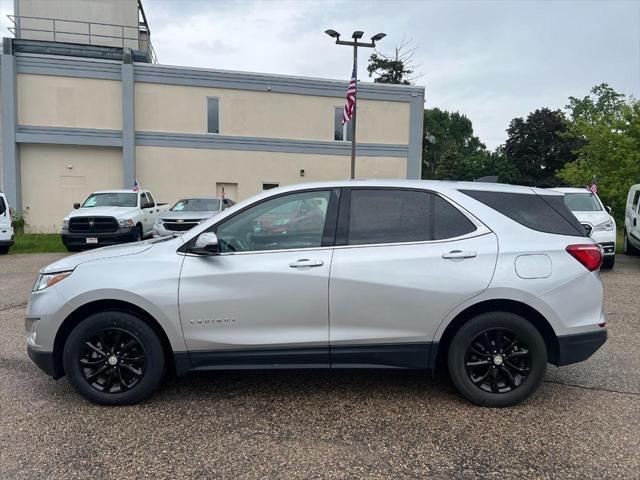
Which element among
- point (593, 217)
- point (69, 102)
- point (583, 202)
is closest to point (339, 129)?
point (69, 102)

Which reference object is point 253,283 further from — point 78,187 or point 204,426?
point 78,187

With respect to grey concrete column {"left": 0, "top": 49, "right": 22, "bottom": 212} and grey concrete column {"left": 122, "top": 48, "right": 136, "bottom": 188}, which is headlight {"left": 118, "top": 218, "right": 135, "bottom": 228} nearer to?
grey concrete column {"left": 122, "top": 48, "right": 136, "bottom": 188}

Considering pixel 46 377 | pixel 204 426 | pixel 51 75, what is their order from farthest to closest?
pixel 51 75 → pixel 46 377 → pixel 204 426

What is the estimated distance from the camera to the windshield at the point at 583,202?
1102 cm

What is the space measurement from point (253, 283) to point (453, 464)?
1769mm

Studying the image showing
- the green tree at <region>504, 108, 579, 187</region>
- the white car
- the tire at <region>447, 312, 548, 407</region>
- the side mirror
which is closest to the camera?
the side mirror

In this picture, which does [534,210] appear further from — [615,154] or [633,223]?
[615,154]

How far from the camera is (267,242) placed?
12.4 feet

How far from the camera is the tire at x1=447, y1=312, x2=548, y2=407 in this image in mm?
3682

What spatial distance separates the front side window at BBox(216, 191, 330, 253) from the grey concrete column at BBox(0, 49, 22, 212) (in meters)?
20.0

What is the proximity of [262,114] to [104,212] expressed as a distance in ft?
33.5

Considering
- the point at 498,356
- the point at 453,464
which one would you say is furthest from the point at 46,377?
the point at 498,356

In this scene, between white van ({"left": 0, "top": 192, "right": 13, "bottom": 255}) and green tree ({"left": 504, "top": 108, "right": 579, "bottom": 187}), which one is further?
green tree ({"left": 504, "top": 108, "right": 579, "bottom": 187})

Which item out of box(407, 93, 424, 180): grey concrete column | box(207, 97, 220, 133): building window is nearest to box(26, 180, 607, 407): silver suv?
box(207, 97, 220, 133): building window
